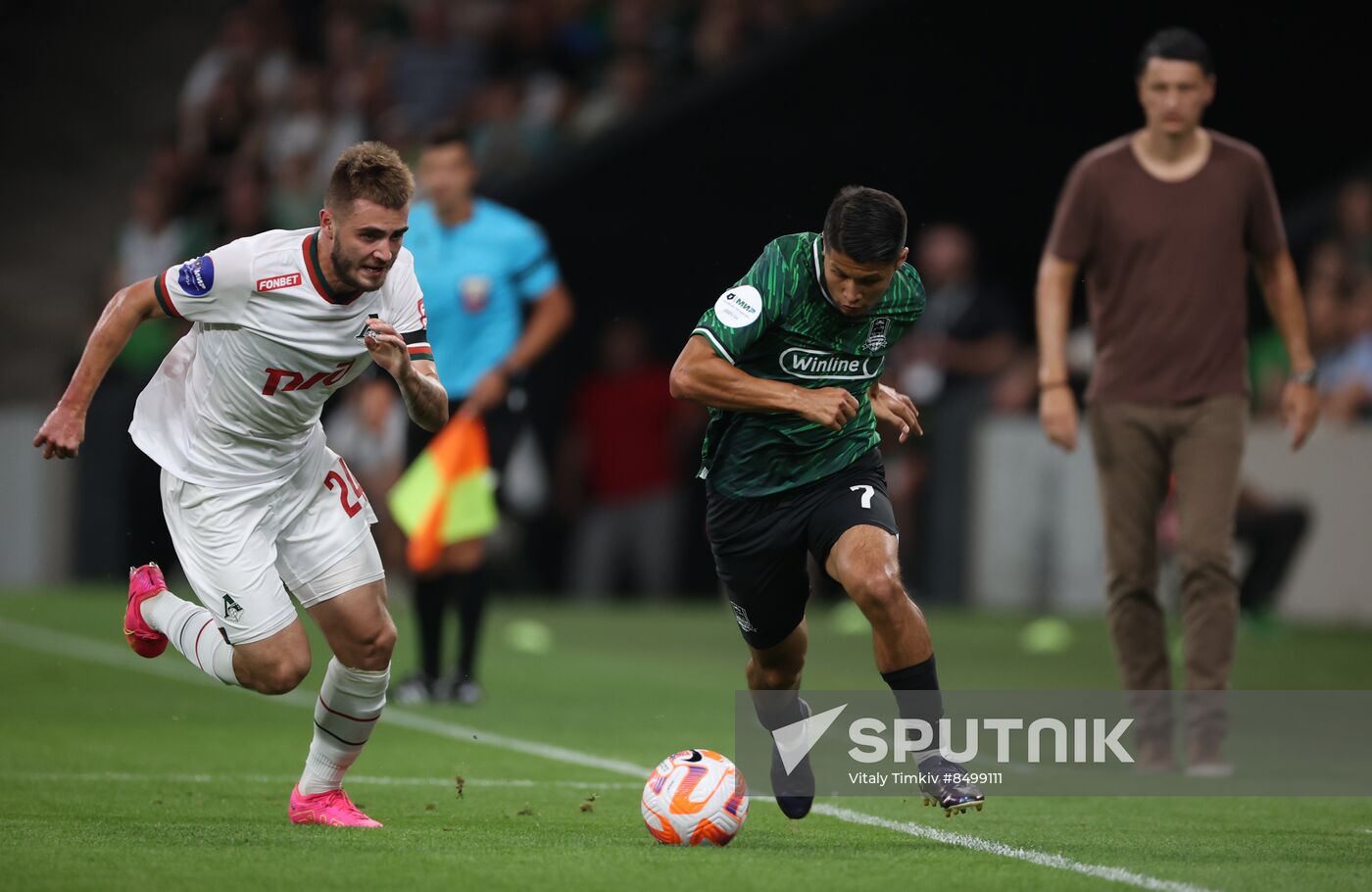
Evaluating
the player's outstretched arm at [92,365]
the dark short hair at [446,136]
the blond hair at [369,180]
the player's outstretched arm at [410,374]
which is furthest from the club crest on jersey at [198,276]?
the dark short hair at [446,136]

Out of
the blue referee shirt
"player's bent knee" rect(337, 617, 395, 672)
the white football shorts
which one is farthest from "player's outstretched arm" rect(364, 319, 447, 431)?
the blue referee shirt

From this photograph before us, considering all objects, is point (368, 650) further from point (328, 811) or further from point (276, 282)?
point (276, 282)

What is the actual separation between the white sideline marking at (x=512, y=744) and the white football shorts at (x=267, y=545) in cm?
125

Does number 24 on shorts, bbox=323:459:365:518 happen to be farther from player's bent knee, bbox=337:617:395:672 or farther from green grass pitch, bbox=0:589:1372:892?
green grass pitch, bbox=0:589:1372:892

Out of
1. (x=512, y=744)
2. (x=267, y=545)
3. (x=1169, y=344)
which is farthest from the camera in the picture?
(x=512, y=744)

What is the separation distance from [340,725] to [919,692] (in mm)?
1761

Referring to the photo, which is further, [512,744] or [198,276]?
[512,744]

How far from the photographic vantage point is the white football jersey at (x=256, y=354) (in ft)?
21.6

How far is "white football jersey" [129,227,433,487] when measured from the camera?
21.6 feet

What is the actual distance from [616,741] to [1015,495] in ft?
29.4

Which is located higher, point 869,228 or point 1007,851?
point 869,228

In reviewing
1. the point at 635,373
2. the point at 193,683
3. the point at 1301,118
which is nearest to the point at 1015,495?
the point at 635,373

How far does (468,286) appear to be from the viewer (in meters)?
10.5

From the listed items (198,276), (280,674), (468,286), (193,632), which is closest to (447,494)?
(468,286)
